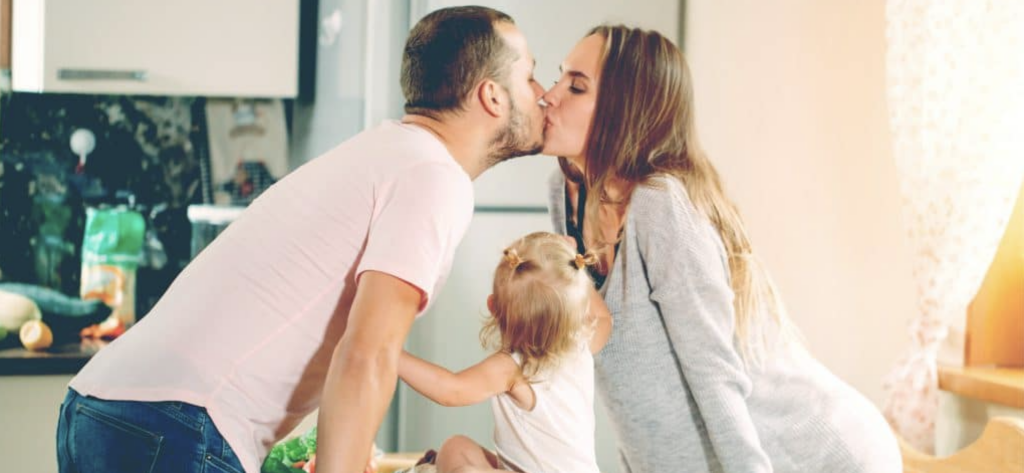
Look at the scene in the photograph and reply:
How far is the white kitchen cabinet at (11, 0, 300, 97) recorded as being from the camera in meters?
2.74

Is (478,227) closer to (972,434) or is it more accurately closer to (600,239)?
(600,239)

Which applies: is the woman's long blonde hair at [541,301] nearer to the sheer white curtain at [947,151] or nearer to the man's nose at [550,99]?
the man's nose at [550,99]

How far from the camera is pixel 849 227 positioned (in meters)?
2.61

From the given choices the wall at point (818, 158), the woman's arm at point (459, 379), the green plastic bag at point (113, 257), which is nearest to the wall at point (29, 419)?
the green plastic bag at point (113, 257)

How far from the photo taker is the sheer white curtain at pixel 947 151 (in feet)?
7.29

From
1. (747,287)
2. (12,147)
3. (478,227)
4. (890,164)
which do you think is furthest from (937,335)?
(12,147)

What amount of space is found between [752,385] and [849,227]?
103 cm

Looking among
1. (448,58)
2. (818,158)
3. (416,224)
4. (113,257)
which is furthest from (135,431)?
(818,158)

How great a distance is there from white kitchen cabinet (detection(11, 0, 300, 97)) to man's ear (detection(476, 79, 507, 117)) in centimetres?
153

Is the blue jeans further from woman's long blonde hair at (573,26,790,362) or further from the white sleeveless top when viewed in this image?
woman's long blonde hair at (573,26,790,362)

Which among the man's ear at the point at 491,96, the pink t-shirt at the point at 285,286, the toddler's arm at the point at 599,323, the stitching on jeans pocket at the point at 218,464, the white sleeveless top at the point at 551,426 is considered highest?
the man's ear at the point at 491,96

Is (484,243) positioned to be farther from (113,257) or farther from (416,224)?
(416,224)

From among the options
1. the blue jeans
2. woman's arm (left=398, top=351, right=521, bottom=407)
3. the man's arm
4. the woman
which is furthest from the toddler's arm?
the blue jeans

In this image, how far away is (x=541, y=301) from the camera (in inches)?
63.7
